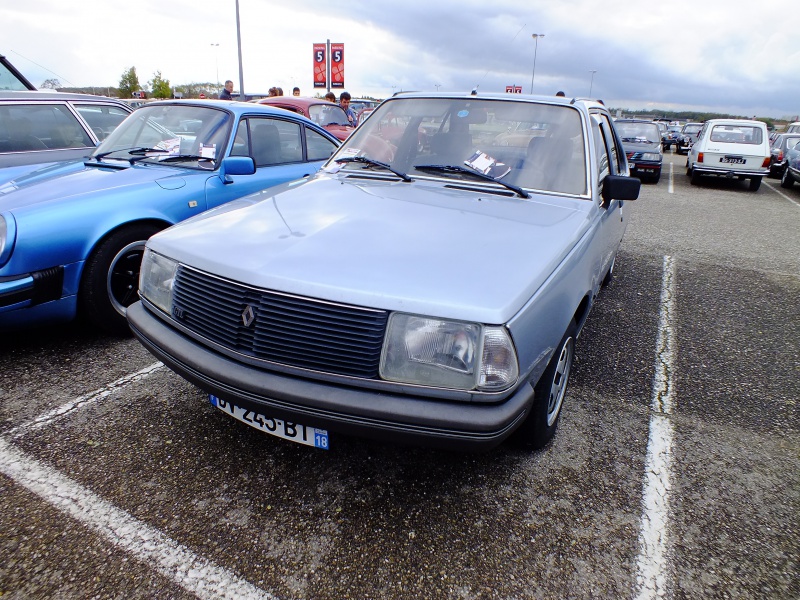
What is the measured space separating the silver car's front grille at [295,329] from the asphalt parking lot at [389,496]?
0.70m

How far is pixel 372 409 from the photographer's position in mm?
1757

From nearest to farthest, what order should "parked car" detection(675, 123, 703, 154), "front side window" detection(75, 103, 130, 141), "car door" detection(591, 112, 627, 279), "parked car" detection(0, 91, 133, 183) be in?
"car door" detection(591, 112, 627, 279) < "parked car" detection(0, 91, 133, 183) < "front side window" detection(75, 103, 130, 141) < "parked car" detection(675, 123, 703, 154)

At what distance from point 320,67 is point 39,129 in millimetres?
22570

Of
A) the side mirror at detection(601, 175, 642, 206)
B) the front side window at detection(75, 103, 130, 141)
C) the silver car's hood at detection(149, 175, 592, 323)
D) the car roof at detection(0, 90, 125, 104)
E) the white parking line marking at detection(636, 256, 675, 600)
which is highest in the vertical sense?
the car roof at detection(0, 90, 125, 104)

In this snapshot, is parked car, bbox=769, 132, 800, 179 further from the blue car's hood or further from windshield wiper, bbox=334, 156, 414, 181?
the blue car's hood

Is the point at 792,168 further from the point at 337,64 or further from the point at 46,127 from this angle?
the point at 337,64

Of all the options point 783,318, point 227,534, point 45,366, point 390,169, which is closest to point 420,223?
point 390,169

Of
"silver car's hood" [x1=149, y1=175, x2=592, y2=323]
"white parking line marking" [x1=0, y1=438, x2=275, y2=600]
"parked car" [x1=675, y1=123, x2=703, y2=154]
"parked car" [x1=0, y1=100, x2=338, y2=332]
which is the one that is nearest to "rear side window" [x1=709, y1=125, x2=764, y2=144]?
"parked car" [x1=0, y1=100, x2=338, y2=332]

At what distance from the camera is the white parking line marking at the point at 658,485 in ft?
6.14

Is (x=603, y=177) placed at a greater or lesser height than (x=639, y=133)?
lesser

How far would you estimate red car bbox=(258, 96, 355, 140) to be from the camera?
9.63m

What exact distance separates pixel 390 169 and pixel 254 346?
1.52m

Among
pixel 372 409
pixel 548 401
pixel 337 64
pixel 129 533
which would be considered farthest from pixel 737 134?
pixel 337 64

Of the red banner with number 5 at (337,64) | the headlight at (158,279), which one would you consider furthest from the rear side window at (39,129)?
the red banner with number 5 at (337,64)
